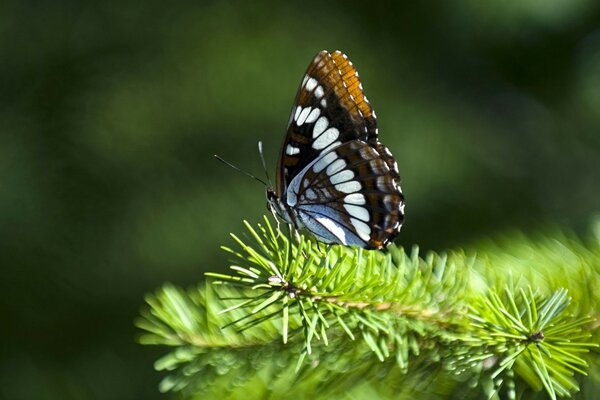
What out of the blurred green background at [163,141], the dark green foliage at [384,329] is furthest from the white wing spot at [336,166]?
the blurred green background at [163,141]

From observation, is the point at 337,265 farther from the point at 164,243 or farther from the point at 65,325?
the point at 65,325

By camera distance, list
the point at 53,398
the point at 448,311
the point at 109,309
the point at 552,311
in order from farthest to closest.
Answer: the point at 109,309, the point at 53,398, the point at 448,311, the point at 552,311

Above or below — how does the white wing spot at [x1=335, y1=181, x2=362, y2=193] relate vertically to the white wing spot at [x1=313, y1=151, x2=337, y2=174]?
below

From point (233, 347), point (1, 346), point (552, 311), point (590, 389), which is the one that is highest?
point (1, 346)

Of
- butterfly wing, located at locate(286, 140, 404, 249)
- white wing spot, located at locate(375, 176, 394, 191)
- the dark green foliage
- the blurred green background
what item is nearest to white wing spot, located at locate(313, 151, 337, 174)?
butterfly wing, located at locate(286, 140, 404, 249)

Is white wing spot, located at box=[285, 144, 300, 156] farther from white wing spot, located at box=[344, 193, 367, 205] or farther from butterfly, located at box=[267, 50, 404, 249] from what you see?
white wing spot, located at box=[344, 193, 367, 205]

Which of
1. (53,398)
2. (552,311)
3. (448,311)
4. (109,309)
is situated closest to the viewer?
(552,311)

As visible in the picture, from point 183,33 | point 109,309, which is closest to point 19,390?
point 109,309

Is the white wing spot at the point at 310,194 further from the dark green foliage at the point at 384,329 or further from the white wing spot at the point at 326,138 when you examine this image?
the dark green foliage at the point at 384,329
